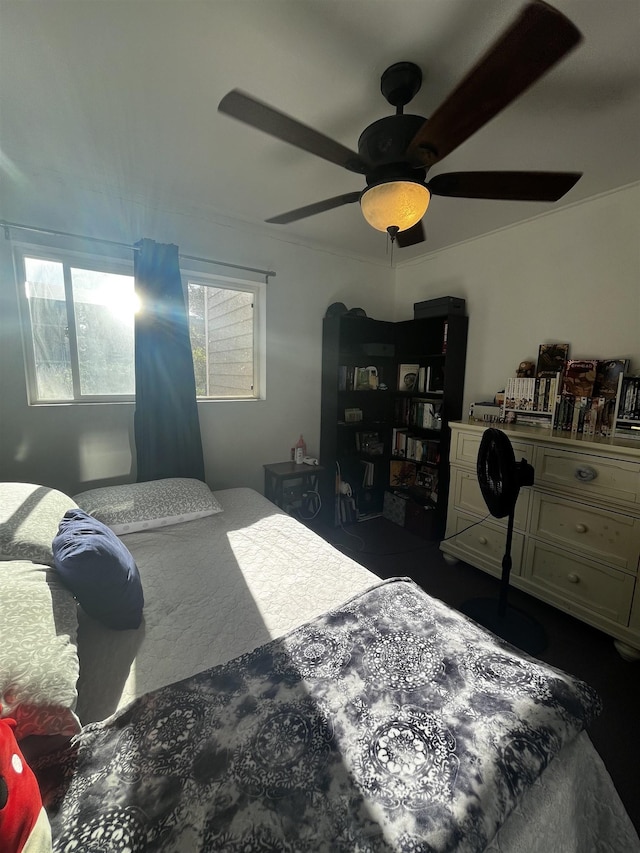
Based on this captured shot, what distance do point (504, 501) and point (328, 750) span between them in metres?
1.47

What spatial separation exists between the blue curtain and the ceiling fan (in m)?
1.19

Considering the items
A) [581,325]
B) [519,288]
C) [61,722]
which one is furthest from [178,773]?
[519,288]

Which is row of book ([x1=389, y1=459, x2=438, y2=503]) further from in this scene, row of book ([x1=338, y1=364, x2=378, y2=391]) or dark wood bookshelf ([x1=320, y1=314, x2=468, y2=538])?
row of book ([x1=338, y1=364, x2=378, y2=391])

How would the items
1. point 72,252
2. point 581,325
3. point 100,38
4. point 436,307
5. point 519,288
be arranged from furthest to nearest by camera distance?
point 436,307 → point 519,288 → point 581,325 → point 72,252 → point 100,38

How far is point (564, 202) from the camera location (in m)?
2.21

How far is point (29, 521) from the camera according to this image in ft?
4.24

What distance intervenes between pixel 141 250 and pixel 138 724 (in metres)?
2.36

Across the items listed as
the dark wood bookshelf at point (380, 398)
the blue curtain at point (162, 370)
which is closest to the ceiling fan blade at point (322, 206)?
the blue curtain at point (162, 370)

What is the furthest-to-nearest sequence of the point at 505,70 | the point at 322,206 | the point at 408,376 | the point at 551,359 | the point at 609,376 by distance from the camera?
1. the point at 408,376
2. the point at 551,359
3. the point at 609,376
4. the point at 322,206
5. the point at 505,70

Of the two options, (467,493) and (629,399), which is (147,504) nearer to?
(467,493)

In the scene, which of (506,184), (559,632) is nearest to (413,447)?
(559,632)

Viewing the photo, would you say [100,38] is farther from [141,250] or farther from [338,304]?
[338,304]

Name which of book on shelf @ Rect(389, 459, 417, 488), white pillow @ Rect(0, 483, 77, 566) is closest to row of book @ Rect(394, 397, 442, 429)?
book on shelf @ Rect(389, 459, 417, 488)

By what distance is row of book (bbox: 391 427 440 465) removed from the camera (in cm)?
306
